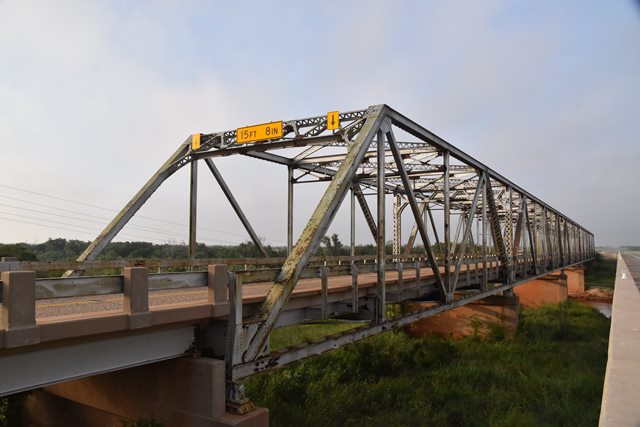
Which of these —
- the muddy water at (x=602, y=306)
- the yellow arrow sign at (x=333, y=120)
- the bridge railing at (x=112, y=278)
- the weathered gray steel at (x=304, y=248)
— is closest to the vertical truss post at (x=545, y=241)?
the muddy water at (x=602, y=306)

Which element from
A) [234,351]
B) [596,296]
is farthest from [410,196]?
[596,296]

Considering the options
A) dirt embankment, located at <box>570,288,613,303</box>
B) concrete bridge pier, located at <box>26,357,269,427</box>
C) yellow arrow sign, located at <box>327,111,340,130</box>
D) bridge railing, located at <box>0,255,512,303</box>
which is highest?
yellow arrow sign, located at <box>327,111,340,130</box>

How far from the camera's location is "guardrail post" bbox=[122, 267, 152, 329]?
5645 millimetres

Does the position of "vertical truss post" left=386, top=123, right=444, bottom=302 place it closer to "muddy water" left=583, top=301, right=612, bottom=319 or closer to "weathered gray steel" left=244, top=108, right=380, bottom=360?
"weathered gray steel" left=244, top=108, right=380, bottom=360

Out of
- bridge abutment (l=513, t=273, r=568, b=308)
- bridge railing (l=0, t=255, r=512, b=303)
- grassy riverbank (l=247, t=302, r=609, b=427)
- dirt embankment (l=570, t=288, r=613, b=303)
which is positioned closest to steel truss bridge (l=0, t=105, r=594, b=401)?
bridge railing (l=0, t=255, r=512, b=303)

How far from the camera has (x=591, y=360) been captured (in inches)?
755

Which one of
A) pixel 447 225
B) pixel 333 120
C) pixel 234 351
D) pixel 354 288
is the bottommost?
pixel 234 351

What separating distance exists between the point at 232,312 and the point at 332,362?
11.6m

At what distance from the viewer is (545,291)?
135 feet

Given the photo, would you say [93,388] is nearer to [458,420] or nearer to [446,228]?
[458,420]

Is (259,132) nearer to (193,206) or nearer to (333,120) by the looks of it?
(333,120)

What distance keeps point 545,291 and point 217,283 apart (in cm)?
4066

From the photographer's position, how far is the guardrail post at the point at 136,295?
5.64 m

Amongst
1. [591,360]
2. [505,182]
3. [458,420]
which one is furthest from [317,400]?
[505,182]
